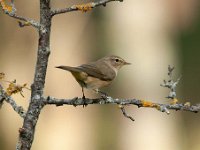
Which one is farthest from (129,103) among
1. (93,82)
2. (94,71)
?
(94,71)

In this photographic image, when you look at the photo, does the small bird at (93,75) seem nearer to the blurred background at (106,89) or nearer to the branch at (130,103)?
the branch at (130,103)

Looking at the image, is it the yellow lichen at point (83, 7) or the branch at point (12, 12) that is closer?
the branch at point (12, 12)

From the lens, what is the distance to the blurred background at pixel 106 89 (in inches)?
600

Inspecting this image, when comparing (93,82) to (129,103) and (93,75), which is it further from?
(129,103)

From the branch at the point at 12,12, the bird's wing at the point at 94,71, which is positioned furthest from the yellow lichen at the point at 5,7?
the bird's wing at the point at 94,71

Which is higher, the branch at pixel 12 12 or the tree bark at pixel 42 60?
the branch at pixel 12 12

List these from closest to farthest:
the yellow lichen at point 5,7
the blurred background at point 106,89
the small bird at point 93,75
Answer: the yellow lichen at point 5,7, the small bird at point 93,75, the blurred background at point 106,89

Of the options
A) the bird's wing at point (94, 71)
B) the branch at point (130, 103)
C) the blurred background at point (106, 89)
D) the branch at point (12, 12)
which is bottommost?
the branch at point (130, 103)

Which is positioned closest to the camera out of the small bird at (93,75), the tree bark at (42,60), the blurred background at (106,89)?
the tree bark at (42,60)

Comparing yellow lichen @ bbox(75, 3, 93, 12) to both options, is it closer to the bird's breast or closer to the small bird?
the small bird

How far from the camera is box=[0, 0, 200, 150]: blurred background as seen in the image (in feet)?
50.0

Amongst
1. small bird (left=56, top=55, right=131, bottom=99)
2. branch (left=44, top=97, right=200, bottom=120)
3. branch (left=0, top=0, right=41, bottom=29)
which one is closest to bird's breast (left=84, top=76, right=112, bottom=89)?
small bird (left=56, top=55, right=131, bottom=99)

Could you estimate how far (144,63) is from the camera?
50.5 ft

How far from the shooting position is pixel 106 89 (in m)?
17.5
